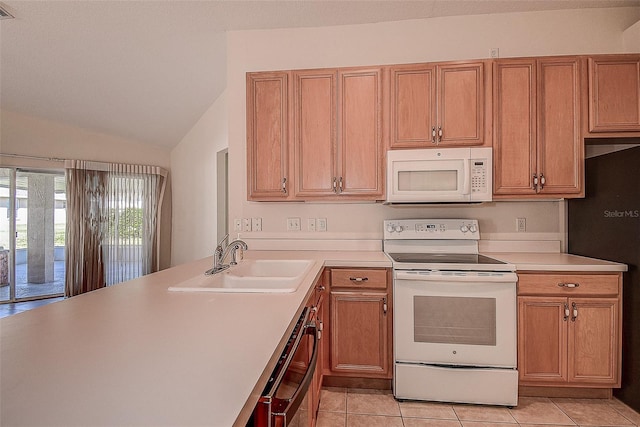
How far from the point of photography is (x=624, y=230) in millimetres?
1957

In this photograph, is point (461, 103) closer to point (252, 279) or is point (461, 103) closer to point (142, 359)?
point (252, 279)

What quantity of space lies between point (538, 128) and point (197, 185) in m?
4.42

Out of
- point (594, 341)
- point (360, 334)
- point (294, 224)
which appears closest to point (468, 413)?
point (360, 334)

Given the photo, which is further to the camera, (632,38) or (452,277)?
(632,38)

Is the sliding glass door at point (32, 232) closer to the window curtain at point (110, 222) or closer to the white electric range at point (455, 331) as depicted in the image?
the window curtain at point (110, 222)

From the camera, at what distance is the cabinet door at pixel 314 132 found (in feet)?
7.97

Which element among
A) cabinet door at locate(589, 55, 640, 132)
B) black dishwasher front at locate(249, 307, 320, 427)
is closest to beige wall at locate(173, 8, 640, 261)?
cabinet door at locate(589, 55, 640, 132)

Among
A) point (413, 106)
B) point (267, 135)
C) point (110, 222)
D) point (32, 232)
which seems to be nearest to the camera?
point (413, 106)

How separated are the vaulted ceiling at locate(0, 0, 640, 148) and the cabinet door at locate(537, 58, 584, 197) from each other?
0.64 meters

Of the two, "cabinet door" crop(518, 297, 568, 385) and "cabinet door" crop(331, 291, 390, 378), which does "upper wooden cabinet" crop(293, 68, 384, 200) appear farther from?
"cabinet door" crop(518, 297, 568, 385)

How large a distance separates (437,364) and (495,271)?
2.19ft

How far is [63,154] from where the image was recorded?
449 cm

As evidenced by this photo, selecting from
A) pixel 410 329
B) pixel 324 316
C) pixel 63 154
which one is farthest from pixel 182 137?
pixel 410 329

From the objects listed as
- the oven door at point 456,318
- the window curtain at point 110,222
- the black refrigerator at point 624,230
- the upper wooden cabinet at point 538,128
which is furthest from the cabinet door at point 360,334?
the window curtain at point 110,222
